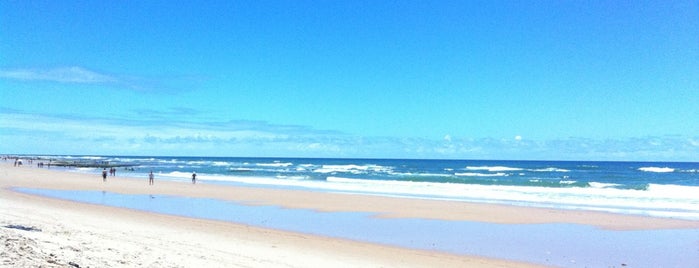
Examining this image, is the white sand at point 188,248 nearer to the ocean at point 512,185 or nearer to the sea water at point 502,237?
the sea water at point 502,237

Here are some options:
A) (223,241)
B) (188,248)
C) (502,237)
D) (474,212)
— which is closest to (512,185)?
(474,212)

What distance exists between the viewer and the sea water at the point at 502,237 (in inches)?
449

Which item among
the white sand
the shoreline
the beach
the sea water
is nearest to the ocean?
the shoreline

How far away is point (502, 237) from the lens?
1423 cm

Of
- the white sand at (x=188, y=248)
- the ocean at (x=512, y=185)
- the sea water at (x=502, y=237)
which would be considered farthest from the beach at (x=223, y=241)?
the ocean at (x=512, y=185)

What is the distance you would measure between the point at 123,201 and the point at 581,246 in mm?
18949

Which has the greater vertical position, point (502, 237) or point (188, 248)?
point (188, 248)

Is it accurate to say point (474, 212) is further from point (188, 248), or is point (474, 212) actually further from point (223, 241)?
point (188, 248)

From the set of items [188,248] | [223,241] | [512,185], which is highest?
[188,248]

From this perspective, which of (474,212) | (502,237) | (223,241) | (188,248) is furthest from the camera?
(474,212)

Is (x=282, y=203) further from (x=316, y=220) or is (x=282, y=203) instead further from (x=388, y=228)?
(x=388, y=228)

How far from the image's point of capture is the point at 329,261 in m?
10.0

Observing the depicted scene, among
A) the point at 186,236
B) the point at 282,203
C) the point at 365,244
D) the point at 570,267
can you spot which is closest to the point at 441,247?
the point at 365,244

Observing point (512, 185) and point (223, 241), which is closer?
point (223, 241)
